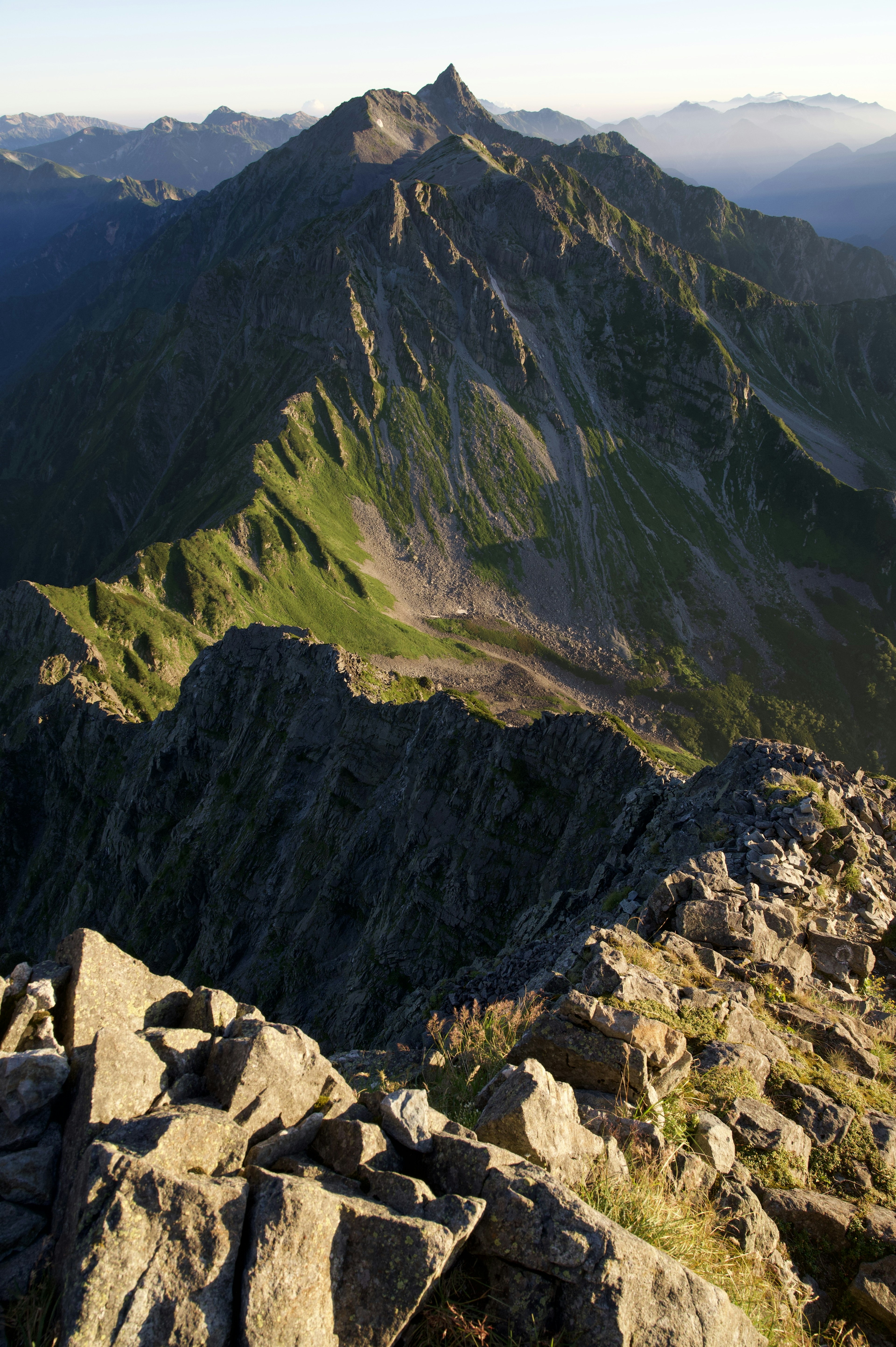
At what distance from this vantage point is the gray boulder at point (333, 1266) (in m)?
9.30

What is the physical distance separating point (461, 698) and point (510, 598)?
132244mm

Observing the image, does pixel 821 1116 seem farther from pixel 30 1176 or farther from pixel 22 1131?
pixel 22 1131

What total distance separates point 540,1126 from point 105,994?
884 centimetres

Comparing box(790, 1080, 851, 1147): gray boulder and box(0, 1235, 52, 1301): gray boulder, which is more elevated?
box(790, 1080, 851, 1147): gray boulder

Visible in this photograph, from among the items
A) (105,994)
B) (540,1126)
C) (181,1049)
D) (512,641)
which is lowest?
(512,641)

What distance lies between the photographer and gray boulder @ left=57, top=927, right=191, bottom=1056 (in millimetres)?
13797

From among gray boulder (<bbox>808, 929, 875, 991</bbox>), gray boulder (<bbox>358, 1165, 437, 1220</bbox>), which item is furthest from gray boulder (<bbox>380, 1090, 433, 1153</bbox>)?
gray boulder (<bbox>808, 929, 875, 991</bbox>)

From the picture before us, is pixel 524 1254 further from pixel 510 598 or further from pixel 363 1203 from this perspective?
pixel 510 598

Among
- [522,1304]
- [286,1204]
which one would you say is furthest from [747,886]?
[286,1204]

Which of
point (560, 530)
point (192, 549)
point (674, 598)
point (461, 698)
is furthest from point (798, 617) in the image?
point (461, 698)

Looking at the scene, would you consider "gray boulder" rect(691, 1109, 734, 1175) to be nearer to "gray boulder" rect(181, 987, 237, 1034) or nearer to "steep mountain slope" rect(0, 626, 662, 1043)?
"gray boulder" rect(181, 987, 237, 1034)

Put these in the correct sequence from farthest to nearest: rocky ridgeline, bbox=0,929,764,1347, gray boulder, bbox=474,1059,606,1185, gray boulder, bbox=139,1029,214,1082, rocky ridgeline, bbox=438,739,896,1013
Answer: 1. rocky ridgeline, bbox=438,739,896,1013
2. gray boulder, bbox=139,1029,214,1082
3. gray boulder, bbox=474,1059,606,1185
4. rocky ridgeline, bbox=0,929,764,1347

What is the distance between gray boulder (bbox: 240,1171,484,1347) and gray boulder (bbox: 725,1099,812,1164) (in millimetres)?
6791

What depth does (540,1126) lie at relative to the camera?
12070mm
